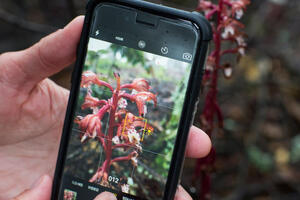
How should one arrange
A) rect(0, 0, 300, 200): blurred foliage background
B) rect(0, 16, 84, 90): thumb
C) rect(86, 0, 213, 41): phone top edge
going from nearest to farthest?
rect(86, 0, 213, 41): phone top edge, rect(0, 16, 84, 90): thumb, rect(0, 0, 300, 200): blurred foliage background

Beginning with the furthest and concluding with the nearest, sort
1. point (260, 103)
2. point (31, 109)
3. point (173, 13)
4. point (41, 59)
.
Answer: point (260, 103)
point (31, 109)
point (41, 59)
point (173, 13)

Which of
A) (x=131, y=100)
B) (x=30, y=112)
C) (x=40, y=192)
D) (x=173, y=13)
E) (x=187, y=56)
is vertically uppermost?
(x=173, y=13)

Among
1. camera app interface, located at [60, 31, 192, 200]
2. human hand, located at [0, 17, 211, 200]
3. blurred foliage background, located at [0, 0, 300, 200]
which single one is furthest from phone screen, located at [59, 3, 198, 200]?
blurred foliage background, located at [0, 0, 300, 200]

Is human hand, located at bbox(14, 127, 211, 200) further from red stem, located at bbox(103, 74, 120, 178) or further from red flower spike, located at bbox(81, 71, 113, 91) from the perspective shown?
red flower spike, located at bbox(81, 71, 113, 91)

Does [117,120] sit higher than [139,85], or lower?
lower

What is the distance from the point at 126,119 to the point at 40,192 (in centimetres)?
32

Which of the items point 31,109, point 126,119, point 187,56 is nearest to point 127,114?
point 126,119

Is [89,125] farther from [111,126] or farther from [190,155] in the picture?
[190,155]

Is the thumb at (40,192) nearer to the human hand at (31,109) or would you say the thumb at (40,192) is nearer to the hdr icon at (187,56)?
the human hand at (31,109)

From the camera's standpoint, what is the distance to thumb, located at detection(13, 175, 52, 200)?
3.43 ft

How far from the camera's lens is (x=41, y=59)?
117 cm

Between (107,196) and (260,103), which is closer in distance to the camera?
(107,196)

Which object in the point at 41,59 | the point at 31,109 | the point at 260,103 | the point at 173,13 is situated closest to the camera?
the point at 173,13

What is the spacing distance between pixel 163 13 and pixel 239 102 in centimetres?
147
